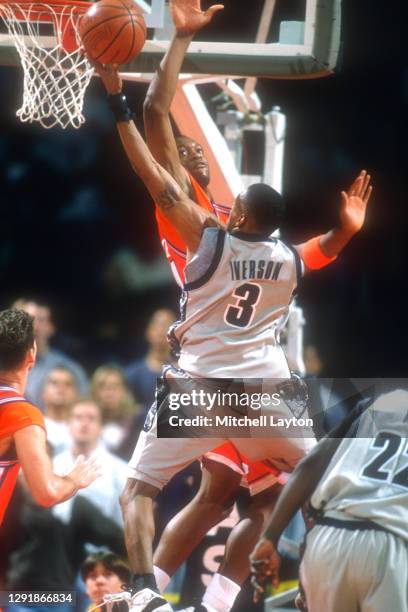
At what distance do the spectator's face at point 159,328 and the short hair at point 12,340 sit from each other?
4.32 ft

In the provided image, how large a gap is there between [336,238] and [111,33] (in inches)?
56.4

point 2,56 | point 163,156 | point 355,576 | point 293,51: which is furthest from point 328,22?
point 355,576

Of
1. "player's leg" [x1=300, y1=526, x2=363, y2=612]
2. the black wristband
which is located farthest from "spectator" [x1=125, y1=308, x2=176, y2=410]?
"player's leg" [x1=300, y1=526, x2=363, y2=612]

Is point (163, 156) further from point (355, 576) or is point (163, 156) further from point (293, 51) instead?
point (355, 576)

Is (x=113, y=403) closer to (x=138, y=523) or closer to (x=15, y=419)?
(x=15, y=419)

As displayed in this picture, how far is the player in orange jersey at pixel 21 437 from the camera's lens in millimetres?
5664

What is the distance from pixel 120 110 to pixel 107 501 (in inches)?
91.8

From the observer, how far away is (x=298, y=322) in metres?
6.90

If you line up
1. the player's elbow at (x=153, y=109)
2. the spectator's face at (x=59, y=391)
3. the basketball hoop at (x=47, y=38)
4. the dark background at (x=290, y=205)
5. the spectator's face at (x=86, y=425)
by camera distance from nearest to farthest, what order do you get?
the player's elbow at (x=153, y=109) → the basketball hoop at (x=47, y=38) → the spectator's face at (x=86, y=425) → the spectator's face at (x=59, y=391) → the dark background at (x=290, y=205)

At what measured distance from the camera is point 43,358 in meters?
7.01

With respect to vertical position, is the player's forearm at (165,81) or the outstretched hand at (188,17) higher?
the outstretched hand at (188,17)

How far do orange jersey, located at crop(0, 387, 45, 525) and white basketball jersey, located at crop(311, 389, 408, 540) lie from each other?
145 centimetres

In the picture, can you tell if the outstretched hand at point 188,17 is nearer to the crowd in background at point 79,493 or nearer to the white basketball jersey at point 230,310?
the white basketball jersey at point 230,310

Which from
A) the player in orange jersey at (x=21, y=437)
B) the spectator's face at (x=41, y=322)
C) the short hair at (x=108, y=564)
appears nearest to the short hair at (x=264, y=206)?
the player in orange jersey at (x=21, y=437)
